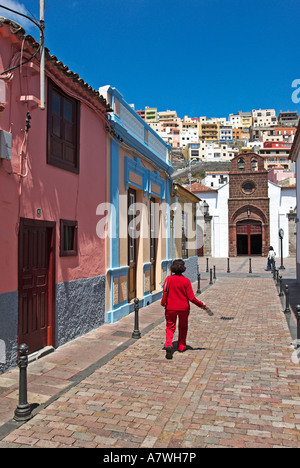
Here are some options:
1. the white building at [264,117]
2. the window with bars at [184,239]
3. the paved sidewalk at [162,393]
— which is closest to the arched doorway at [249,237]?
the window with bars at [184,239]

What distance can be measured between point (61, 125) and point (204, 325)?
5.71m

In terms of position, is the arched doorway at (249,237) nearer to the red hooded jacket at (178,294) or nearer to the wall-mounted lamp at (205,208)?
the wall-mounted lamp at (205,208)

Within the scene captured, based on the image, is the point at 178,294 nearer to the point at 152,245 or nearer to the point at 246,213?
the point at 152,245

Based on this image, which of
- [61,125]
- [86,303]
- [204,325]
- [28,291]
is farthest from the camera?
[204,325]

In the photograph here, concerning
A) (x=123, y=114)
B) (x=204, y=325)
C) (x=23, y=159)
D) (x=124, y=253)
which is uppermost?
(x=123, y=114)

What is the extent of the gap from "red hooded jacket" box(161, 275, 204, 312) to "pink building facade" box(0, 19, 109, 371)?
1918mm

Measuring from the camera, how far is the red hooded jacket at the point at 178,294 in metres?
6.71

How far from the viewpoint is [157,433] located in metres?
3.99

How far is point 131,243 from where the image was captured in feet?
35.9

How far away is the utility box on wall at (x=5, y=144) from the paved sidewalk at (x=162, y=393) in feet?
10.3

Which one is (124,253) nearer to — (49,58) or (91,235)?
(91,235)

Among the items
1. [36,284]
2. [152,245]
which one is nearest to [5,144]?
[36,284]

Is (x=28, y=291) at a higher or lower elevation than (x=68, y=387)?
higher

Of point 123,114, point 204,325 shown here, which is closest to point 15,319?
point 204,325
